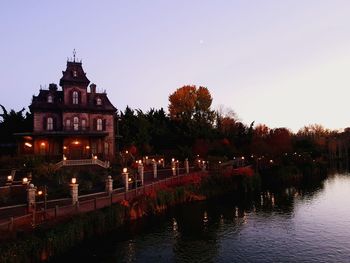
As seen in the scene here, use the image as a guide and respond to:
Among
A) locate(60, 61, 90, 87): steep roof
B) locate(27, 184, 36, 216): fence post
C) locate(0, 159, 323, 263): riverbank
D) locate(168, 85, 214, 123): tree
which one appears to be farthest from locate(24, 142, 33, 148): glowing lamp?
locate(168, 85, 214, 123): tree

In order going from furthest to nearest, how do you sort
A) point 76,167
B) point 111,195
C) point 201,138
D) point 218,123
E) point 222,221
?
point 218,123 < point 201,138 < point 76,167 < point 222,221 < point 111,195

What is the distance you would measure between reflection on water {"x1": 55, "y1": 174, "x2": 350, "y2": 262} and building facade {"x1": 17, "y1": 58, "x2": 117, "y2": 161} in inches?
761

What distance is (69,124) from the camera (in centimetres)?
5359

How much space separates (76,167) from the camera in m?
44.5

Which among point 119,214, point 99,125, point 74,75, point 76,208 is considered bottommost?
point 119,214

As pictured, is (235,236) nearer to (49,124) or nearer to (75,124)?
(75,124)

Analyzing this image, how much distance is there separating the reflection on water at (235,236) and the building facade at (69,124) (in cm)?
1932

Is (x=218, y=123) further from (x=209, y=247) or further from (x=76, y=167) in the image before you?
(x=209, y=247)

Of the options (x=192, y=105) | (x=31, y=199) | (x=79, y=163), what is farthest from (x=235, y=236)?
(x=192, y=105)

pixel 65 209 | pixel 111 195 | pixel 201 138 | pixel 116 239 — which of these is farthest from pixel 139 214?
pixel 201 138

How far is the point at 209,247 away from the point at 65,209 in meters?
10.9

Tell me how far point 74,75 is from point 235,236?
36.2m

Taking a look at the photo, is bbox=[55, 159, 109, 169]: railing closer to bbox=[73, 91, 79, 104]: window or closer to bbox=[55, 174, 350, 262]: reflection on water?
bbox=[55, 174, 350, 262]: reflection on water

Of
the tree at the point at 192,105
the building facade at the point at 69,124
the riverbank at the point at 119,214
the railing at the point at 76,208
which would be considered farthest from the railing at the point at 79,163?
the tree at the point at 192,105
